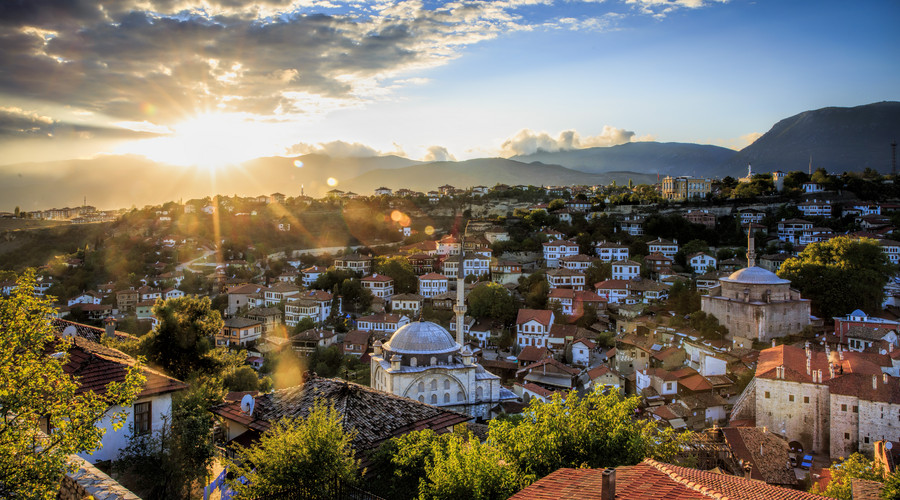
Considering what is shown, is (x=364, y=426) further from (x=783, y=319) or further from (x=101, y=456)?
(x=783, y=319)

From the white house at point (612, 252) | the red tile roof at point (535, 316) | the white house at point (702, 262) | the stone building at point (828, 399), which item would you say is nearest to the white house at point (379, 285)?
the red tile roof at point (535, 316)

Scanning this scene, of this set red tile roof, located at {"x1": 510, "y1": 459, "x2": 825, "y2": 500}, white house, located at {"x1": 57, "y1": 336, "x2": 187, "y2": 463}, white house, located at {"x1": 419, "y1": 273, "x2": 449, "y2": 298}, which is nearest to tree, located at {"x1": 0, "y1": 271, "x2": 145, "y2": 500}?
white house, located at {"x1": 57, "y1": 336, "x2": 187, "y2": 463}

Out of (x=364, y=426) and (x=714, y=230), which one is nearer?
(x=364, y=426)

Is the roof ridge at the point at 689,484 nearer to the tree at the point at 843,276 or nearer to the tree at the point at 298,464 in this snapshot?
the tree at the point at 298,464

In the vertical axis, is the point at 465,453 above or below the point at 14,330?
below

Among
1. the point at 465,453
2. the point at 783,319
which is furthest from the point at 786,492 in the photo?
the point at 783,319

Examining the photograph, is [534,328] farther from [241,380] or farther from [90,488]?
[90,488]
